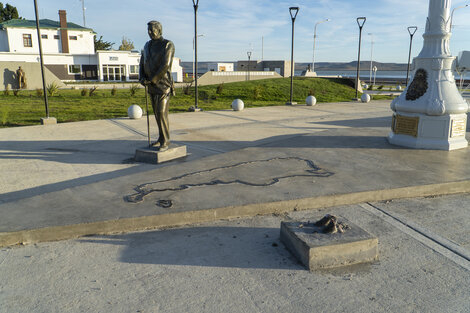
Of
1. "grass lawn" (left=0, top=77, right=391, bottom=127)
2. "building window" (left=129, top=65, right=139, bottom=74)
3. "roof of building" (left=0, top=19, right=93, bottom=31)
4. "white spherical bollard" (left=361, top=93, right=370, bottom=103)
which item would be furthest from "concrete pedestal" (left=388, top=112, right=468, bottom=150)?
"roof of building" (left=0, top=19, right=93, bottom=31)

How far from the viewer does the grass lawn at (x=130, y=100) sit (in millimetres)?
15227

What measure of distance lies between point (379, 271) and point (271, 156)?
433 centimetres

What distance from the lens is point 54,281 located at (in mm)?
3201

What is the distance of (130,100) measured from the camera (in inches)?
838

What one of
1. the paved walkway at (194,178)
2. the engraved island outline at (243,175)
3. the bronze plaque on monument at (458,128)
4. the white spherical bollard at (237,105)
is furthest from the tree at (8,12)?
the bronze plaque on monument at (458,128)

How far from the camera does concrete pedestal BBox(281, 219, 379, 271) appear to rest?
11.4 ft

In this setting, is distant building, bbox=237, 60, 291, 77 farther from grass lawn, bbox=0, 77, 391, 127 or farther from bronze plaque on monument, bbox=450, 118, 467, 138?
bronze plaque on monument, bbox=450, 118, 467, 138

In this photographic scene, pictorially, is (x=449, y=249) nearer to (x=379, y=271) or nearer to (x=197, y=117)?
(x=379, y=271)

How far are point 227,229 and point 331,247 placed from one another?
132 centimetres

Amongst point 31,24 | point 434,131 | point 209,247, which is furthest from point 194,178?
point 31,24

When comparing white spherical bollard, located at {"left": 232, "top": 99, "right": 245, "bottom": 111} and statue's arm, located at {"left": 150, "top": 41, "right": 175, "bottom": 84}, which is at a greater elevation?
statue's arm, located at {"left": 150, "top": 41, "right": 175, "bottom": 84}

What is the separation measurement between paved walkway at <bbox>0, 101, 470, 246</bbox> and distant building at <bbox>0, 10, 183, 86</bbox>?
38849mm

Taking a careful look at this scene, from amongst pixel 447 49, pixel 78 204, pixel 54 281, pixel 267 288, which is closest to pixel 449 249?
pixel 267 288

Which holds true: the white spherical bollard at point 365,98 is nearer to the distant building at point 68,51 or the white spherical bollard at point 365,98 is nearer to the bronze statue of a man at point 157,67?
the bronze statue of a man at point 157,67
